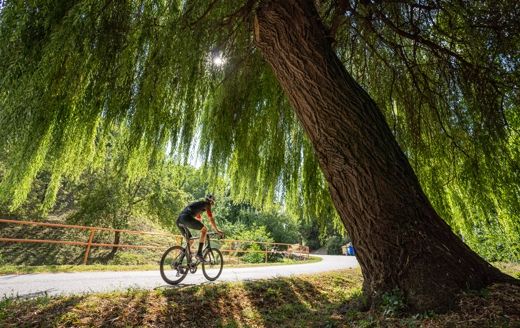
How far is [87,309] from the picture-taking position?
369cm

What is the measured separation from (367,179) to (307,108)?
2.86 feet

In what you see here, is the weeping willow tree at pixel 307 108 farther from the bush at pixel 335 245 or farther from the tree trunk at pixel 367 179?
the bush at pixel 335 245

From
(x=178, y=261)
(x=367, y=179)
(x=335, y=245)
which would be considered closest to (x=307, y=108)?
(x=367, y=179)

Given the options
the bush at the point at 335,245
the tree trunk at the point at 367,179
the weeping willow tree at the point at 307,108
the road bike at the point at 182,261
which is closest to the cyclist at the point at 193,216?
the road bike at the point at 182,261

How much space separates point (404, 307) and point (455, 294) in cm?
36

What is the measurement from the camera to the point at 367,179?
8.73 ft

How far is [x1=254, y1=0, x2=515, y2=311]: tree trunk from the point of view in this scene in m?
2.43

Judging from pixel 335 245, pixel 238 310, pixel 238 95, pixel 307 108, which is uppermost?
pixel 238 95

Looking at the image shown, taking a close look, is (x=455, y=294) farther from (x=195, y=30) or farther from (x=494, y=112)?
(x=195, y=30)

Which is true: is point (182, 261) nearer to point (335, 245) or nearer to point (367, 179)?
point (367, 179)

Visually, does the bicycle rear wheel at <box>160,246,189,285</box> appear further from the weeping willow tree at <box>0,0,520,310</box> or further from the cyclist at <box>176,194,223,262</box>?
the weeping willow tree at <box>0,0,520,310</box>

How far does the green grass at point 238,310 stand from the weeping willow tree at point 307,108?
0.19m

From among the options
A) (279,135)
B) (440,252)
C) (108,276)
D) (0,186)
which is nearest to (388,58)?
(279,135)

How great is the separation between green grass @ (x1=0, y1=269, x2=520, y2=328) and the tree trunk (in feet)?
0.55
